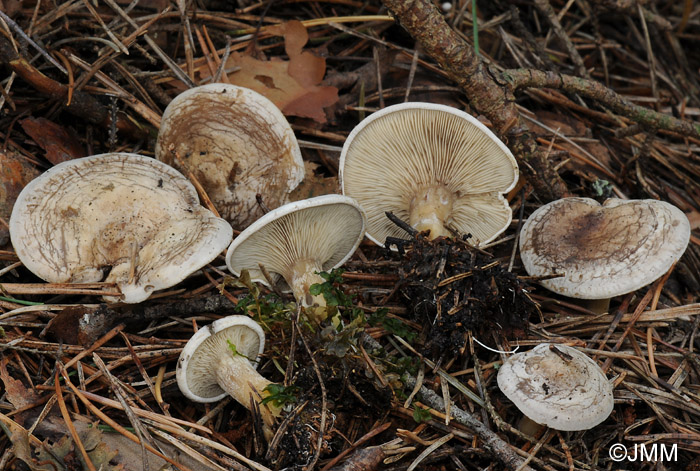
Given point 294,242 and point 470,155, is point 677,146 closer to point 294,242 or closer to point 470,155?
point 470,155

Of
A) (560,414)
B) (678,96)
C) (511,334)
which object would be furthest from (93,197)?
(678,96)

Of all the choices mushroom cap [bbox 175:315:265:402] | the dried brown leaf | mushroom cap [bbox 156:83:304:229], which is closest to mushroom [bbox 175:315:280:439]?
mushroom cap [bbox 175:315:265:402]

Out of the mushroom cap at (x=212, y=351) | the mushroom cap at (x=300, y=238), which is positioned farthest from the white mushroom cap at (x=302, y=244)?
the mushroom cap at (x=212, y=351)

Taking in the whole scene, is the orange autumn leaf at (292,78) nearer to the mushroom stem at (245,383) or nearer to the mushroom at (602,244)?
the mushroom at (602,244)

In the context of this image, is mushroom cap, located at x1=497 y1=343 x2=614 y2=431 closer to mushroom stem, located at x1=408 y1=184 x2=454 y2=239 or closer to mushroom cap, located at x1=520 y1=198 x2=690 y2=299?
mushroom cap, located at x1=520 y1=198 x2=690 y2=299

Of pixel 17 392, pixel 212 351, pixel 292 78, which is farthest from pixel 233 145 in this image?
pixel 17 392

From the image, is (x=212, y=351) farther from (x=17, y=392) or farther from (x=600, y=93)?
(x=600, y=93)
